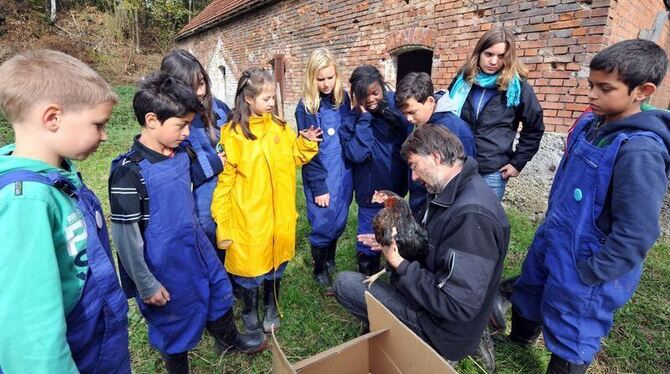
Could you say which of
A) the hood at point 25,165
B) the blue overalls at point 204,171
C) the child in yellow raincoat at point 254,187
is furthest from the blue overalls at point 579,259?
the hood at point 25,165

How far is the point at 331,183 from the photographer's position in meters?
2.88

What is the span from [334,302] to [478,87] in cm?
215

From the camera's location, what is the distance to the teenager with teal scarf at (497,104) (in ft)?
8.73

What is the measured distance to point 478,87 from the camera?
9.25ft

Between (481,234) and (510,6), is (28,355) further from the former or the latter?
(510,6)

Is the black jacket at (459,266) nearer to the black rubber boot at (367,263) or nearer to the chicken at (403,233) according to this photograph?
the chicken at (403,233)

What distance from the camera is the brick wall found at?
396 cm

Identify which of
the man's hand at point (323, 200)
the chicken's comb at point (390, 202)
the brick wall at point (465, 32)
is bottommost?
the man's hand at point (323, 200)

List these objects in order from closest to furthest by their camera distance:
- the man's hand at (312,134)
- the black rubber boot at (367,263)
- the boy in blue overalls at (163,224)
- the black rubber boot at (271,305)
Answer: the boy in blue overalls at (163,224) < the man's hand at (312,134) < the black rubber boot at (271,305) < the black rubber boot at (367,263)

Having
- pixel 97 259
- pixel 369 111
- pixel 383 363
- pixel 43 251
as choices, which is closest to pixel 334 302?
pixel 383 363

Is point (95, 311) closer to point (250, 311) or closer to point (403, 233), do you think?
point (403, 233)

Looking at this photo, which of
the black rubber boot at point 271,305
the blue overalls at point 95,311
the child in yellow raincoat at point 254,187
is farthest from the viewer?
the black rubber boot at point 271,305

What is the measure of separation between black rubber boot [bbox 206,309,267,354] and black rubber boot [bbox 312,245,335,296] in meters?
0.80

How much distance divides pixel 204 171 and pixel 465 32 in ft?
14.6
